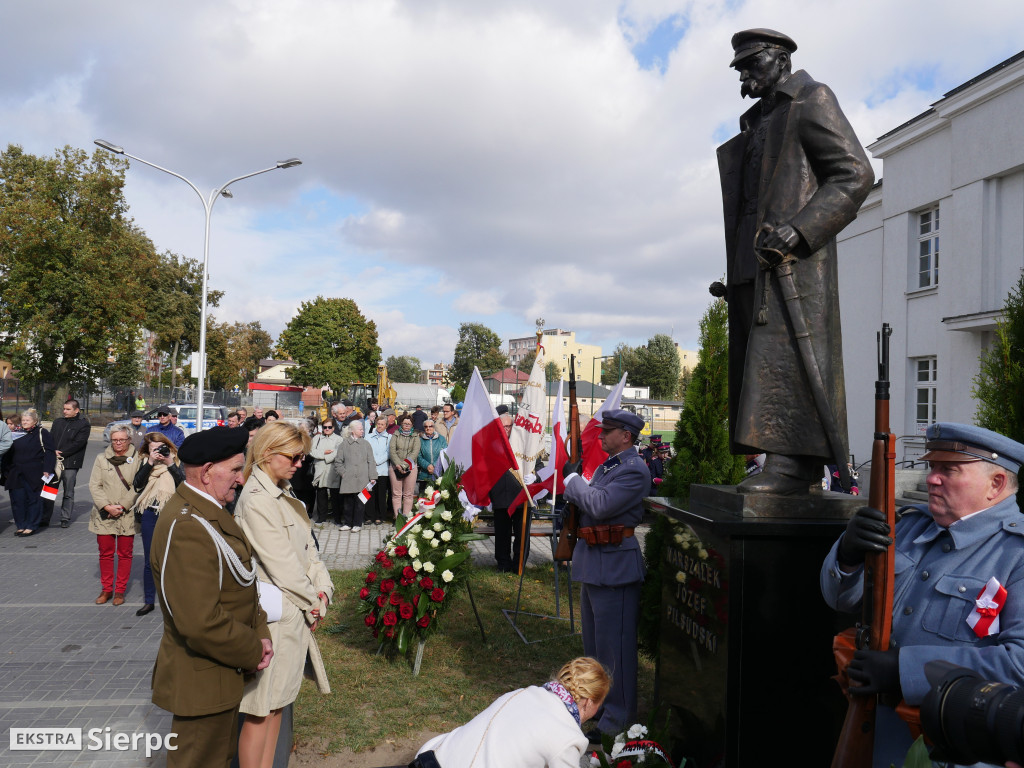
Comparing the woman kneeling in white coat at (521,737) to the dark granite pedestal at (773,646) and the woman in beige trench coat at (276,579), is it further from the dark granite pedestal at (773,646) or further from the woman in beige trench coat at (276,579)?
the woman in beige trench coat at (276,579)

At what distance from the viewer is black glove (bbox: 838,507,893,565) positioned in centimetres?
207

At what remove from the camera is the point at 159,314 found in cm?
4778

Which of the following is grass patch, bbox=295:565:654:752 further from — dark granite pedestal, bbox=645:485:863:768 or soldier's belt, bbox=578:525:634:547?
dark granite pedestal, bbox=645:485:863:768

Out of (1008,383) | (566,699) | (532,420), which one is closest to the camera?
(566,699)

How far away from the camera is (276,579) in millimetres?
3559

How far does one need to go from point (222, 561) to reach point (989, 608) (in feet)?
8.70

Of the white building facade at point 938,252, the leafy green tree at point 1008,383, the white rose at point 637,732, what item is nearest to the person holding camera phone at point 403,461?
the white rose at point 637,732

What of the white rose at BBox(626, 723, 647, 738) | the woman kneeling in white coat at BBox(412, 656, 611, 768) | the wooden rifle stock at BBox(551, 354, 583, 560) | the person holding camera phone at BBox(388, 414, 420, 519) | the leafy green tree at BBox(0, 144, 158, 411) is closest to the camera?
the woman kneeling in white coat at BBox(412, 656, 611, 768)

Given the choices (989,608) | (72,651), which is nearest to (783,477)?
(989,608)

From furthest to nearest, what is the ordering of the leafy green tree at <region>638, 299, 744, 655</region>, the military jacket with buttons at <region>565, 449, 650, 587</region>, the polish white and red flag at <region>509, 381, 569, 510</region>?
1. the polish white and red flag at <region>509, 381, 569, 510</region>
2. the leafy green tree at <region>638, 299, 744, 655</region>
3. the military jacket with buttons at <region>565, 449, 650, 587</region>

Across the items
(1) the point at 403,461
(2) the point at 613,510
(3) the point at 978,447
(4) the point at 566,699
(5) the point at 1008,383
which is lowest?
(1) the point at 403,461

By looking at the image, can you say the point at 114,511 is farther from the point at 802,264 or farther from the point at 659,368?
the point at 659,368

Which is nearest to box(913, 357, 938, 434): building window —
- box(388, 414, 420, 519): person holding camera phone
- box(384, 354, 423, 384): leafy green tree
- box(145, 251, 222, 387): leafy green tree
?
box(388, 414, 420, 519): person holding camera phone

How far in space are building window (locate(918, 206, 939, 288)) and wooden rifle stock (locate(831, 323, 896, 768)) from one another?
735 inches
